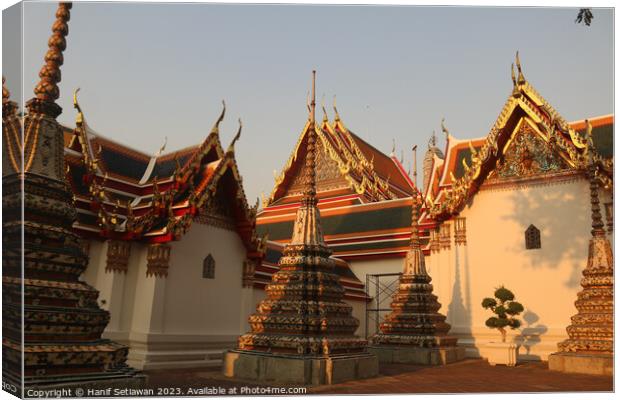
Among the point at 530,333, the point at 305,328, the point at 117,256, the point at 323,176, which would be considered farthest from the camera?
the point at 323,176

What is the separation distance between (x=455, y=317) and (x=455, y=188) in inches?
122

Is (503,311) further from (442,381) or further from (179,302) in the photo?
(179,302)

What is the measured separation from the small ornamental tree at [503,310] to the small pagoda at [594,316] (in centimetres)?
234

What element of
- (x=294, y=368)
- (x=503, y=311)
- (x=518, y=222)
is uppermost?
(x=518, y=222)

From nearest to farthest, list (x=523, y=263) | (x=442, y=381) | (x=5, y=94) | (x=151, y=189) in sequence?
(x=5, y=94) < (x=442, y=381) < (x=151, y=189) < (x=523, y=263)

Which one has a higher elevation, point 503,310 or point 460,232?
point 460,232

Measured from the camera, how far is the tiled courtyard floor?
650cm

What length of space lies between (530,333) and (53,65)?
11015 millimetres

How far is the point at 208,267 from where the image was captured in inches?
402

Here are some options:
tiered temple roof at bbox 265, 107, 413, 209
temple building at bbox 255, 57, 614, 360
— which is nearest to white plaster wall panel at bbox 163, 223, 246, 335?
temple building at bbox 255, 57, 614, 360

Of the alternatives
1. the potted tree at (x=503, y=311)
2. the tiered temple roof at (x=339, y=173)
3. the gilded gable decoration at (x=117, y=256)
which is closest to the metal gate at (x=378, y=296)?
the tiered temple roof at (x=339, y=173)

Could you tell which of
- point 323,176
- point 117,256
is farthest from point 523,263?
point 323,176

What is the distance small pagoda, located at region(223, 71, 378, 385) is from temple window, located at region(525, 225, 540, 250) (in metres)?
6.66

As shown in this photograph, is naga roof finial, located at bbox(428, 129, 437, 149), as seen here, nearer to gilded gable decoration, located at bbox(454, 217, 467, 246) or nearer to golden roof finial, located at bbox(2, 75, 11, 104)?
gilded gable decoration, located at bbox(454, 217, 467, 246)
